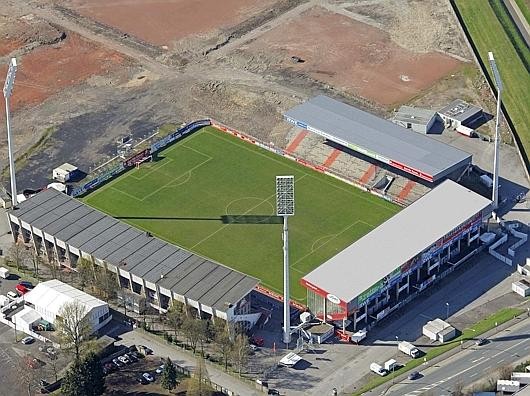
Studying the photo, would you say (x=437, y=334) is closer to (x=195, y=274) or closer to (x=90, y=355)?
(x=195, y=274)

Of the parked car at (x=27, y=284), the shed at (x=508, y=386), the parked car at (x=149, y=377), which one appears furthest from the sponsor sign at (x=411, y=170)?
the parked car at (x=27, y=284)

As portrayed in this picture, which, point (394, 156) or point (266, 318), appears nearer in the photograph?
point (266, 318)

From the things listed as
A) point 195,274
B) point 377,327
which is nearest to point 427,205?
point 377,327

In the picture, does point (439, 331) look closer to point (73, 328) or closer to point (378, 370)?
point (378, 370)

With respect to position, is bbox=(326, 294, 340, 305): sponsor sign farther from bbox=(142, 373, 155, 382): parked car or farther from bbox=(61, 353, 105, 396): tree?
bbox=(61, 353, 105, 396): tree

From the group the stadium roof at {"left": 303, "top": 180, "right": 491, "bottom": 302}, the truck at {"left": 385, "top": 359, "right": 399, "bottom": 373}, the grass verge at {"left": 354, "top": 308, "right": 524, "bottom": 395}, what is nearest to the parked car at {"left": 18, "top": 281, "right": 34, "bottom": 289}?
the stadium roof at {"left": 303, "top": 180, "right": 491, "bottom": 302}

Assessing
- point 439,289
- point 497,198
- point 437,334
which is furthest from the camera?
point 497,198

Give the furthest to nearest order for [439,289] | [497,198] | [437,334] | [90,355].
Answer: [497,198], [439,289], [437,334], [90,355]
